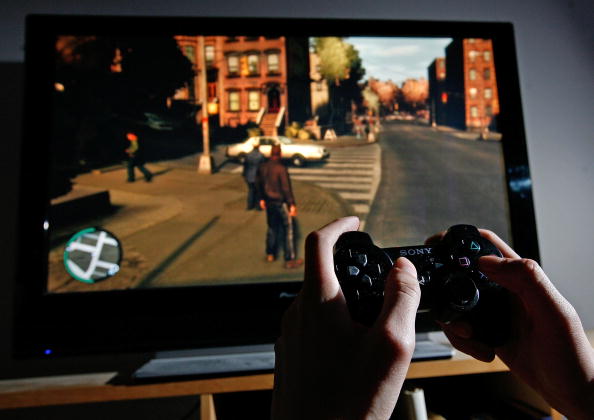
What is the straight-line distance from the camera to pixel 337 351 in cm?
34

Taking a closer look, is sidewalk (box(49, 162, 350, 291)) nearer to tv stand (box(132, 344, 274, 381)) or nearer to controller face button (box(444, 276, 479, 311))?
tv stand (box(132, 344, 274, 381))

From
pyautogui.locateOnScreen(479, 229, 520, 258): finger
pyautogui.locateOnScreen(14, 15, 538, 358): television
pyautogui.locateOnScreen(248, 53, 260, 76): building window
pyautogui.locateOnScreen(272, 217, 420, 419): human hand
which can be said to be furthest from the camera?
pyautogui.locateOnScreen(248, 53, 260, 76): building window

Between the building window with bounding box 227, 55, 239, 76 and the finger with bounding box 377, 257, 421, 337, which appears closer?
the finger with bounding box 377, 257, 421, 337

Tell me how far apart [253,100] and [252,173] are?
0.20m

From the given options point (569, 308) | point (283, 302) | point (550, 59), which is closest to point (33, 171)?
point (283, 302)

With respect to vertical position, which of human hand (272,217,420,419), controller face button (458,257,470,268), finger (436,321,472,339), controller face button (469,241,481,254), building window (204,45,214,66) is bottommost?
finger (436,321,472,339)

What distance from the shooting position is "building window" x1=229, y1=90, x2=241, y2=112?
42.0 inches

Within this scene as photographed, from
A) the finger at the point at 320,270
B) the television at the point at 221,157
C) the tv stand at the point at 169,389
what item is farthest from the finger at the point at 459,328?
the television at the point at 221,157

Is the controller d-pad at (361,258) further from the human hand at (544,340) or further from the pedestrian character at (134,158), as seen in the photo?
the pedestrian character at (134,158)

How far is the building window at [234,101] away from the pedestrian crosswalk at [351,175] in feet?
0.72

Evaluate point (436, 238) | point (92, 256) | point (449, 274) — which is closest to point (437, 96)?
point (436, 238)

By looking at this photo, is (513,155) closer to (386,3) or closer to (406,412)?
(386,3)

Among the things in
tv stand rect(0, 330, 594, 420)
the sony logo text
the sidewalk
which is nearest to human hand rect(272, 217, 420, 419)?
the sony logo text

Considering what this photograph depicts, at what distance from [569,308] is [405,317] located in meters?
0.22
